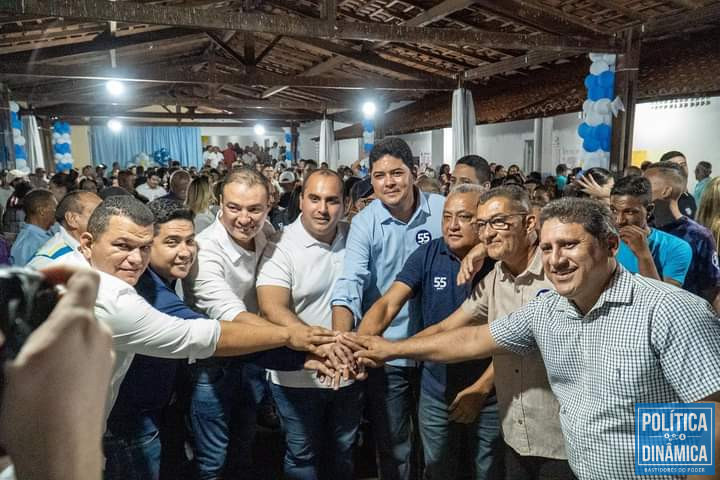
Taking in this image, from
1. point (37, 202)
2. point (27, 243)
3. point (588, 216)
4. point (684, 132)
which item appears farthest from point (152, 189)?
point (684, 132)

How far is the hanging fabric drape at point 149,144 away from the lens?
71.2 ft

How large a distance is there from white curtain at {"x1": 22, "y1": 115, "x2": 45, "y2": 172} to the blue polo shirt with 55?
373 inches

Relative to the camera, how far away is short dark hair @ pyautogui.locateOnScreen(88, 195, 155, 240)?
4.95ft

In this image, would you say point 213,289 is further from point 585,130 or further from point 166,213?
point 585,130

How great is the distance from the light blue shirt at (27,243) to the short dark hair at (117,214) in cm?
217

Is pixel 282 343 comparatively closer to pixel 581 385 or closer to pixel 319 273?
pixel 319 273

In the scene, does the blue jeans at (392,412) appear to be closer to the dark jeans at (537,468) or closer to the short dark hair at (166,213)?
the dark jeans at (537,468)

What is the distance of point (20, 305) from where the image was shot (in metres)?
0.37

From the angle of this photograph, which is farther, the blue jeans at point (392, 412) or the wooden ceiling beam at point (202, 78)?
the wooden ceiling beam at point (202, 78)

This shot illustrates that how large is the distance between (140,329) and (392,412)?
126cm

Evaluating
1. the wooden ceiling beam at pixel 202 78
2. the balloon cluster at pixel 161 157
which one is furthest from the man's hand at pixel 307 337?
the balloon cluster at pixel 161 157

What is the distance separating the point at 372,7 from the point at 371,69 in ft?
10.9

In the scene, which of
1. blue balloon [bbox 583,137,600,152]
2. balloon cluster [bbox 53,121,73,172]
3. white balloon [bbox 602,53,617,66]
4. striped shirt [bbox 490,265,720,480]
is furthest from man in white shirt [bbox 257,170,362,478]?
balloon cluster [bbox 53,121,73,172]

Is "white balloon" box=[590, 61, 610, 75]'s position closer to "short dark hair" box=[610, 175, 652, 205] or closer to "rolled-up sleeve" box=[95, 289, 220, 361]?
"short dark hair" box=[610, 175, 652, 205]
